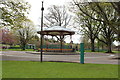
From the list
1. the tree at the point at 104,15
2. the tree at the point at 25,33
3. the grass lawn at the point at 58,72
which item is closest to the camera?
the grass lawn at the point at 58,72

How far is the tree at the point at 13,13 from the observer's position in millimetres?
19527

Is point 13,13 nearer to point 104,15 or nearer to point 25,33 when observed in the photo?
point 104,15

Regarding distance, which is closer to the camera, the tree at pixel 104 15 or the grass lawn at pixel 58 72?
the grass lawn at pixel 58 72

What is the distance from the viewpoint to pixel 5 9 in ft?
A: 64.4

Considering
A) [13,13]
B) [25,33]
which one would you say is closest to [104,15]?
[13,13]

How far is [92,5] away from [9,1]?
979 centimetres

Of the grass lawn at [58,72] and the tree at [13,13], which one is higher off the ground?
the tree at [13,13]

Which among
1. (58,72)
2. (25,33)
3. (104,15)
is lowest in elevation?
(58,72)

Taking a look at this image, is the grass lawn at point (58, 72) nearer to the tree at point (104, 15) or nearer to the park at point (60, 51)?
the park at point (60, 51)

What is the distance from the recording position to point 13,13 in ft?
66.0

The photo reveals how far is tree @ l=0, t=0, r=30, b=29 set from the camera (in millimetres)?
19527

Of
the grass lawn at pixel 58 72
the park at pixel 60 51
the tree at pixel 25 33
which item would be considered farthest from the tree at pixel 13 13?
the tree at pixel 25 33

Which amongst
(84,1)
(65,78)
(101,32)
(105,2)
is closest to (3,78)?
(65,78)

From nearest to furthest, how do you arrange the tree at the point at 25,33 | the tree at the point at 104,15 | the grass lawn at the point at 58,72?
the grass lawn at the point at 58,72, the tree at the point at 104,15, the tree at the point at 25,33
